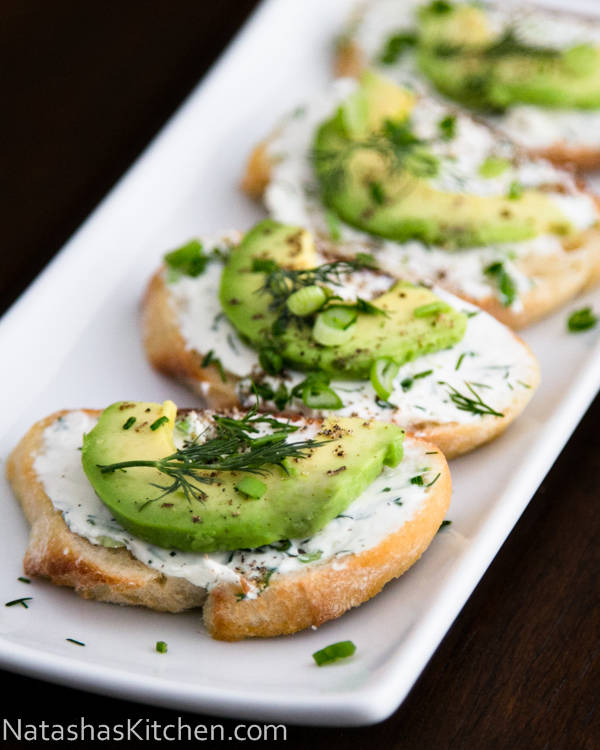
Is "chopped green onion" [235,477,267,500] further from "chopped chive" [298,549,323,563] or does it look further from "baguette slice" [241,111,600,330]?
"baguette slice" [241,111,600,330]

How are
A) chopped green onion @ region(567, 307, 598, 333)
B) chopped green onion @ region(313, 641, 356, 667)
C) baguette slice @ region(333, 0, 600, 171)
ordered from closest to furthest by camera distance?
chopped green onion @ region(313, 641, 356, 667), chopped green onion @ region(567, 307, 598, 333), baguette slice @ region(333, 0, 600, 171)

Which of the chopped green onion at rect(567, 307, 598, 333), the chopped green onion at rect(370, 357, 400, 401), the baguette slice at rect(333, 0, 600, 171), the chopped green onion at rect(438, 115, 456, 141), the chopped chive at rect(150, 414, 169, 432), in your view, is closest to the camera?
the chopped chive at rect(150, 414, 169, 432)

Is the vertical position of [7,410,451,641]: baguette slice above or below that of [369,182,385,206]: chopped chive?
below

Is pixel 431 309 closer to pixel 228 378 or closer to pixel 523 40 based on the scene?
pixel 228 378

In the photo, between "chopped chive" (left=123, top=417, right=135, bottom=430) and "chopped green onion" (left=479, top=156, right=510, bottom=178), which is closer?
"chopped chive" (left=123, top=417, right=135, bottom=430)

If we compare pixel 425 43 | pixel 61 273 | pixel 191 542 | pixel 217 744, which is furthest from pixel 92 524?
pixel 425 43

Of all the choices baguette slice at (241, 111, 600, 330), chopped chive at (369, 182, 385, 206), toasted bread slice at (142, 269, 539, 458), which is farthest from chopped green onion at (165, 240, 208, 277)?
chopped chive at (369, 182, 385, 206)

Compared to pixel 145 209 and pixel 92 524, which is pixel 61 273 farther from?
pixel 92 524
